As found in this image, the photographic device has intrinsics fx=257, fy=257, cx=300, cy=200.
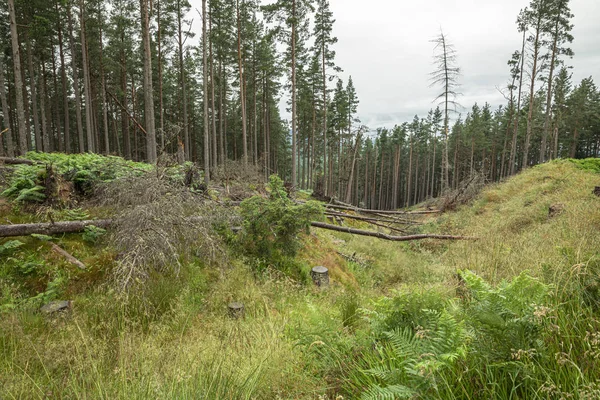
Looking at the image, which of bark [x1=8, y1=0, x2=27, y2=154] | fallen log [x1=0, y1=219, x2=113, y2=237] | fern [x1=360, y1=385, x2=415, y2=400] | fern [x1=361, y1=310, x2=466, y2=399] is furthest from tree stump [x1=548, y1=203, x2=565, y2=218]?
bark [x1=8, y1=0, x2=27, y2=154]

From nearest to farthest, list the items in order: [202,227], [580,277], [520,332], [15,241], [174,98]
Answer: [520,332], [580,277], [15,241], [202,227], [174,98]

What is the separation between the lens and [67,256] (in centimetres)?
486

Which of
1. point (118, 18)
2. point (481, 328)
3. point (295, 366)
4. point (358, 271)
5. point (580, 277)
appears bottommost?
point (358, 271)

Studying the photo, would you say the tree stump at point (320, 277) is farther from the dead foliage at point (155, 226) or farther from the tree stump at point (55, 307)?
the tree stump at point (55, 307)

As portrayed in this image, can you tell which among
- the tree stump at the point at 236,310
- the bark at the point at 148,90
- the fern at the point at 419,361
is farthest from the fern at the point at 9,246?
the fern at the point at 419,361

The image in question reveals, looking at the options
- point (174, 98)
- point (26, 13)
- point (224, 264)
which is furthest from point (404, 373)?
point (174, 98)

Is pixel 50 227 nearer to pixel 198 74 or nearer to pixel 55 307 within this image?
pixel 55 307

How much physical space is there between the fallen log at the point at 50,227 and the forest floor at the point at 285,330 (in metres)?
0.21

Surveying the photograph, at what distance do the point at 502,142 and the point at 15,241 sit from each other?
2431 inches

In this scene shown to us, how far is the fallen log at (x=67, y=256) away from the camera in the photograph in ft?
15.6

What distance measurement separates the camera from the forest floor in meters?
1.76

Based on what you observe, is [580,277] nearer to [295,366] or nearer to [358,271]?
[295,366]

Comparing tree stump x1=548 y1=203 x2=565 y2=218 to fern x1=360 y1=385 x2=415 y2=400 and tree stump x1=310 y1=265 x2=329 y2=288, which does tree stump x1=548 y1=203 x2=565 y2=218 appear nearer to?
tree stump x1=310 y1=265 x2=329 y2=288

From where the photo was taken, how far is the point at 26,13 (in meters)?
20.0
